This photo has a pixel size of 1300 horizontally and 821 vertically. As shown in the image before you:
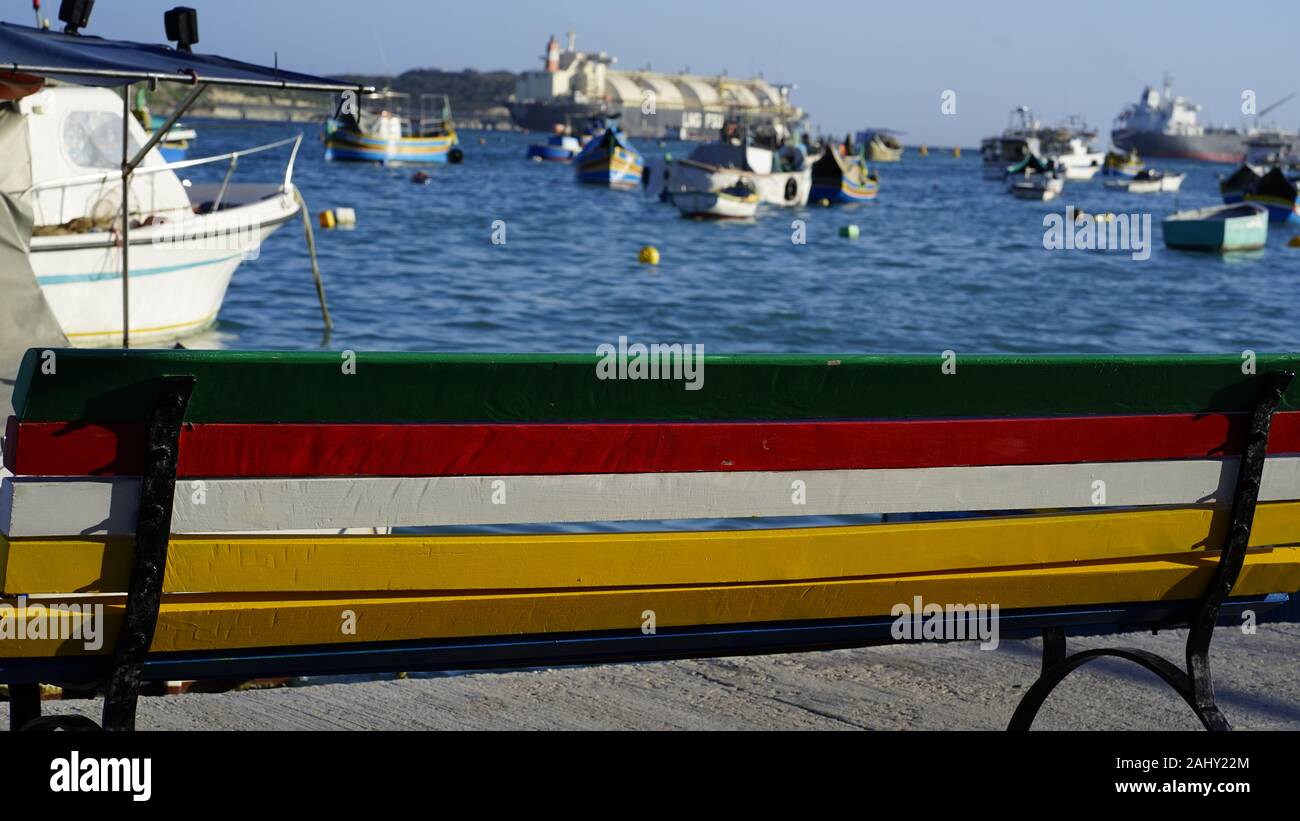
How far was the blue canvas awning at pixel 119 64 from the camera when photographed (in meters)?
7.11

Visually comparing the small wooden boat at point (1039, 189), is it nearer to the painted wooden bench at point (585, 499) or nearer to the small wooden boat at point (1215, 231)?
the small wooden boat at point (1215, 231)

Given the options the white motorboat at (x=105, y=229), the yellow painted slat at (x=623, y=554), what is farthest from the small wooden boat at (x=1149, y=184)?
the yellow painted slat at (x=623, y=554)

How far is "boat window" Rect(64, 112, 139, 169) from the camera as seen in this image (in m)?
13.9

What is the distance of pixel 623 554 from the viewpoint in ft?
9.30

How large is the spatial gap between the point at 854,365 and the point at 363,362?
2.88 feet

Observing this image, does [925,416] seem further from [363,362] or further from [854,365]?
[363,362]

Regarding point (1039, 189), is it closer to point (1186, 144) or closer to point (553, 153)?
point (553, 153)

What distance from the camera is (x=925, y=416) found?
2.88 metres

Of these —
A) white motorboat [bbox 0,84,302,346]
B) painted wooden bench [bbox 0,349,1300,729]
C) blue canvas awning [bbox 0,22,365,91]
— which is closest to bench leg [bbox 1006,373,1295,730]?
painted wooden bench [bbox 0,349,1300,729]

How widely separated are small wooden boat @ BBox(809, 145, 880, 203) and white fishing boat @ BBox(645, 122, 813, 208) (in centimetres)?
44

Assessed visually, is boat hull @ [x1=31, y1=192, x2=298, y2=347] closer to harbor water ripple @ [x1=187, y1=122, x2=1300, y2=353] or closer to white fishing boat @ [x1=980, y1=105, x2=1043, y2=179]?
harbor water ripple @ [x1=187, y1=122, x2=1300, y2=353]

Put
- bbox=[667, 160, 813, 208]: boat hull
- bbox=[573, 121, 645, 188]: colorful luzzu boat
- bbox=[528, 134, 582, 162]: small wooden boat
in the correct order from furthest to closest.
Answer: bbox=[528, 134, 582, 162]: small wooden boat < bbox=[573, 121, 645, 188]: colorful luzzu boat < bbox=[667, 160, 813, 208]: boat hull

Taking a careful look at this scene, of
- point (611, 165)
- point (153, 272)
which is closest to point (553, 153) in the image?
point (611, 165)

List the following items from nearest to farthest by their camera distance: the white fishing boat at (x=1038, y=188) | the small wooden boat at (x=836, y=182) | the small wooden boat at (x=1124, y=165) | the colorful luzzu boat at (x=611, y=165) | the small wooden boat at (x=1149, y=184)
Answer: the small wooden boat at (x=836, y=182) → the colorful luzzu boat at (x=611, y=165) → the white fishing boat at (x=1038, y=188) → the small wooden boat at (x=1149, y=184) → the small wooden boat at (x=1124, y=165)
